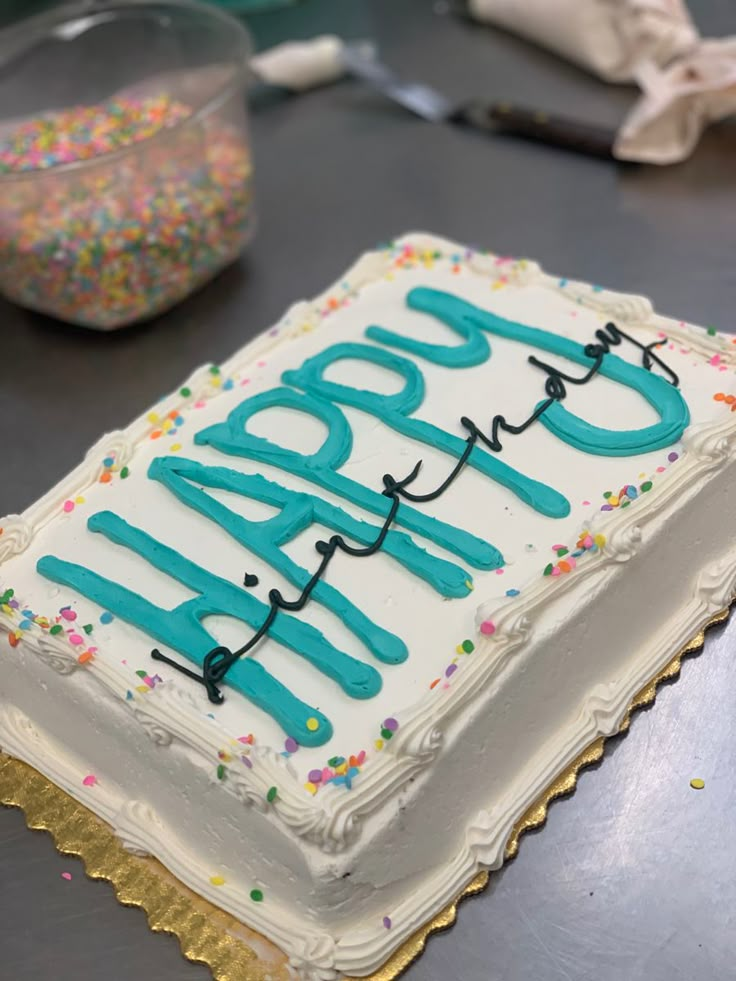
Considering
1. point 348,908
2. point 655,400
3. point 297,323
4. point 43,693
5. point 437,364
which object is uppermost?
point 655,400

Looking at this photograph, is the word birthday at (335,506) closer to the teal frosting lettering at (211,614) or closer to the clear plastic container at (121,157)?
the teal frosting lettering at (211,614)

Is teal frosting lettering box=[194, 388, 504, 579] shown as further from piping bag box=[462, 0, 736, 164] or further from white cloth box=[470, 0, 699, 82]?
white cloth box=[470, 0, 699, 82]

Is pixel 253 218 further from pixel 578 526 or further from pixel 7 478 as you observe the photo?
pixel 578 526

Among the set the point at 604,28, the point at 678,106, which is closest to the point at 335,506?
the point at 678,106

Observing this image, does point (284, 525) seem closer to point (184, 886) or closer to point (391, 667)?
point (391, 667)

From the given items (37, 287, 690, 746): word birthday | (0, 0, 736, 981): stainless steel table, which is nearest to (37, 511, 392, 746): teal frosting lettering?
(37, 287, 690, 746): word birthday

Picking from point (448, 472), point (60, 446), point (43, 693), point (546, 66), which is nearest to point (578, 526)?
point (448, 472)

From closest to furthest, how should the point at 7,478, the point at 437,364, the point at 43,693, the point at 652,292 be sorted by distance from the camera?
the point at 43,693
the point at 437,364
the point at 7,478
the point at 652,292
